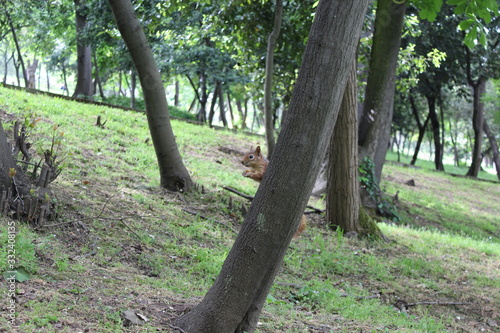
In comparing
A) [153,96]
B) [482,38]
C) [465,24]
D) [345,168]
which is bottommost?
[345,168]

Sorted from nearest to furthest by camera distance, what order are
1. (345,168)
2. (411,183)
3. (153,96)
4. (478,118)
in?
1. (153,96)
2. (345,168)
3. (411,183)
4. (478,118)

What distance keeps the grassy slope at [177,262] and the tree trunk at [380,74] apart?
6.27 feet

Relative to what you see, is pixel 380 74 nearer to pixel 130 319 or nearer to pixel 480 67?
pixel 130 319

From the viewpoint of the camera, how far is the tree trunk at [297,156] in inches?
134

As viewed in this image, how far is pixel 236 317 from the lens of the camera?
3654mm

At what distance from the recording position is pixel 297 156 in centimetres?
343

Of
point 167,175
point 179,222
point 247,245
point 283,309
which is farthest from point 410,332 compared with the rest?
point 167,175

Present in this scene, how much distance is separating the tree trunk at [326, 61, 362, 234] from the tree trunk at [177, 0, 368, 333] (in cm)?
504

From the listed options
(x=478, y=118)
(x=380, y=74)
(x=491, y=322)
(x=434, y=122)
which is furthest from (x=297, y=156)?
(x=434, y=122)

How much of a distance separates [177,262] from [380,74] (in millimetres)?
6937

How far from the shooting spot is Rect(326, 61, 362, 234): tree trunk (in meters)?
8.48

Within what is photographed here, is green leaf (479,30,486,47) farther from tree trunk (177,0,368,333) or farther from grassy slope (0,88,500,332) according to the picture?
grassy slope (0,88,500,332)

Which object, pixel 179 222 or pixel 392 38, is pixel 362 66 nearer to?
pixel 392 38

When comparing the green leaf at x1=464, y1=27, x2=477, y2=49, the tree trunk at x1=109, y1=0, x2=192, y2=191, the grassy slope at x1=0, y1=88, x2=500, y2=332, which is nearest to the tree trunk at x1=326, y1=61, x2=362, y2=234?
the grassy slope at x1=0, y1=88, x2=500, y2=332
